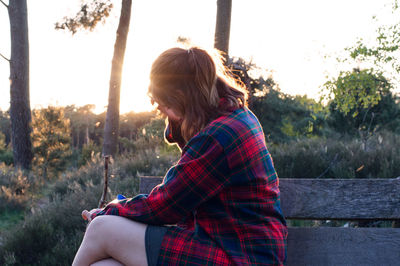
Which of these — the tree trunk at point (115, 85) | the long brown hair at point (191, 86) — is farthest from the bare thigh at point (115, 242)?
the tree trunk at point (115, 85)

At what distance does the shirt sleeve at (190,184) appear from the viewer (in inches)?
66.8

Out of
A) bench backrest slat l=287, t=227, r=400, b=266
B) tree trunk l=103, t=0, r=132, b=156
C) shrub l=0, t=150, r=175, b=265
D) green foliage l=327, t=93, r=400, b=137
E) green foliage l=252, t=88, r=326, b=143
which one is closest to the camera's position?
bench backrest slat l=287, t=227, r=400, b=266

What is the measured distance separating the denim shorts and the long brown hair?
0.46 meters

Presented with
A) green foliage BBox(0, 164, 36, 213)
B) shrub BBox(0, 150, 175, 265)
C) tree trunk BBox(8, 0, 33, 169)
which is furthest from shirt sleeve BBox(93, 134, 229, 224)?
tree trunk BBox(8, 0, 33, 169)

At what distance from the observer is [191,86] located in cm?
184

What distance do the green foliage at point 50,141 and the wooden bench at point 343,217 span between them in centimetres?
1203

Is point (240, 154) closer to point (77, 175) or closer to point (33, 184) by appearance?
point (77, 175)

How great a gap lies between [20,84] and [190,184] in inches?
421

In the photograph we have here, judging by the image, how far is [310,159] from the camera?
6.14 metres

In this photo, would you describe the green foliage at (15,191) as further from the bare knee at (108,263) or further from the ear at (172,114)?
the ear at (172,114)

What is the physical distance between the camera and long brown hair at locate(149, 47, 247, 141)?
183cm

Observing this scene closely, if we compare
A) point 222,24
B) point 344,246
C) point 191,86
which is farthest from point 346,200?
point 222,24

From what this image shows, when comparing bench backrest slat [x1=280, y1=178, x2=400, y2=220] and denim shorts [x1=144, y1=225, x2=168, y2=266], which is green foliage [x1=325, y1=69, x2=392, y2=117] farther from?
denim shorts [x1=144, y1=225, x2=168, y2=266]

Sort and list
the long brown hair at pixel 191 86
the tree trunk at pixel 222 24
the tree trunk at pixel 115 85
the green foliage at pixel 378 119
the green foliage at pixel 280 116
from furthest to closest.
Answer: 1. the green foliage at pixel 280 116
2. the green foliage at pixel 378 119
3. the tree trunk at pixel 115 85
4. the tree trunk at pixel 222 24
5. the long brown hair at pixel 191 86
